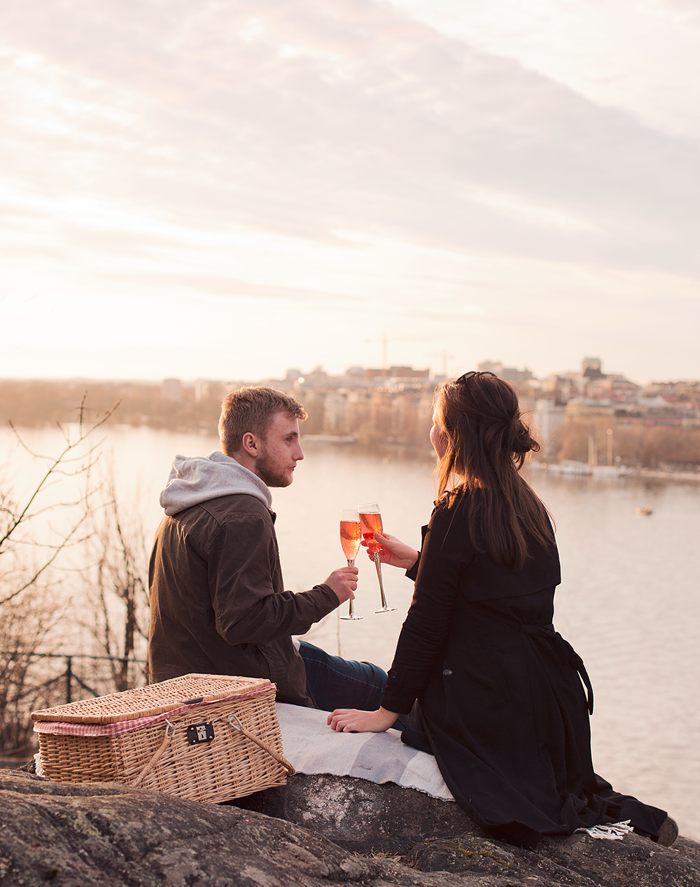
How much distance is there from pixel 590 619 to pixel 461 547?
21312 millimetres

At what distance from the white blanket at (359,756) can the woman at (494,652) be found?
2.0 inches

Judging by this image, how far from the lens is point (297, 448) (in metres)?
2.37

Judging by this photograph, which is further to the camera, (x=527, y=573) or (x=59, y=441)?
(x=59, y=441)

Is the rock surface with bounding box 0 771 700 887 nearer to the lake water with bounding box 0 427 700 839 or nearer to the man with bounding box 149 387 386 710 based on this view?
the man with bounding box 149 387 386 710

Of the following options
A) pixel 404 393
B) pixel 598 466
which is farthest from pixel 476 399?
pixel 404 393

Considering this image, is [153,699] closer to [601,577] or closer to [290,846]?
[290,846]

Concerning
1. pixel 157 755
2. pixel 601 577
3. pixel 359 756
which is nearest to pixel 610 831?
pixel 359 756

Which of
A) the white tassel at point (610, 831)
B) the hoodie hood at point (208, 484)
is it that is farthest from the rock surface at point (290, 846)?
the hoodie hood at point (208, 484)

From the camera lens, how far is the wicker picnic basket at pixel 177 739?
5.56 feet

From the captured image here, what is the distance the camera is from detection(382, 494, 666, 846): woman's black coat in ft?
6.28

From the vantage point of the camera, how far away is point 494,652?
77.3 inches

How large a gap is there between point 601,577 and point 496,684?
81.4ft

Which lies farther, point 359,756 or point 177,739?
point 359,756

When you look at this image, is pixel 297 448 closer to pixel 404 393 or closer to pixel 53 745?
pixel 53 745
